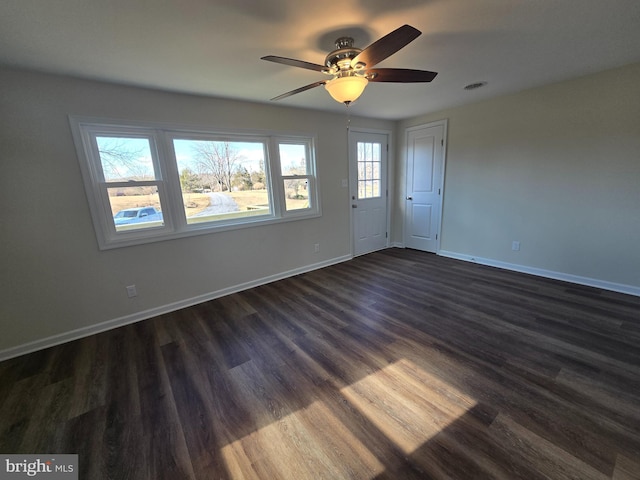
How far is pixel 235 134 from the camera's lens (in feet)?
10.1

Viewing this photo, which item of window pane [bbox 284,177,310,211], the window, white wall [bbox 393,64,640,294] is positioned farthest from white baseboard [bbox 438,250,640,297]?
the window

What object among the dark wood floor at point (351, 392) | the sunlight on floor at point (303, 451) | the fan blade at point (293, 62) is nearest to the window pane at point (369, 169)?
the dark wood floor at point (351, 392)

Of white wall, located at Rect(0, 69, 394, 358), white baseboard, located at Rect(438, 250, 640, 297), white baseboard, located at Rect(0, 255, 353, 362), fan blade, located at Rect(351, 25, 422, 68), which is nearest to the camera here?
fan blade, located at Rect(351, 25, 422, 68)

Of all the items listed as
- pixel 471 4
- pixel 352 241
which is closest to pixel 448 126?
pixel 352 241

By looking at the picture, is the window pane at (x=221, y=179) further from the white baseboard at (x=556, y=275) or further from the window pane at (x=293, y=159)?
the white baseboard at (x=556, y=275)

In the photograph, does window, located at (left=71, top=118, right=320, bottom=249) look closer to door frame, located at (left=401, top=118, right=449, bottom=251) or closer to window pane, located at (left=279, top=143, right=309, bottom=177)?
window pane, located at (left=279, top=143, right=309, bottom=177)

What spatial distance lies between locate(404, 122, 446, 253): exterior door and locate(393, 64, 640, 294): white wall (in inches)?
7.8

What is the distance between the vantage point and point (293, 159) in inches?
142

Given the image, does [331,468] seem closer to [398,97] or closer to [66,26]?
[66,26]

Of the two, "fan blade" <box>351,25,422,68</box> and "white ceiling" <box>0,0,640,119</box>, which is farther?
"white ceiling" <box>0,0,640,119</box>

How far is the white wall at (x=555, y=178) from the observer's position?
105 inches

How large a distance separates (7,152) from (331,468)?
10.7 ft

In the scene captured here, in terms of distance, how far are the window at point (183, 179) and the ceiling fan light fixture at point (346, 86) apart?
1.81 metres

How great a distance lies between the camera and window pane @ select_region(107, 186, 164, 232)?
2531mm
